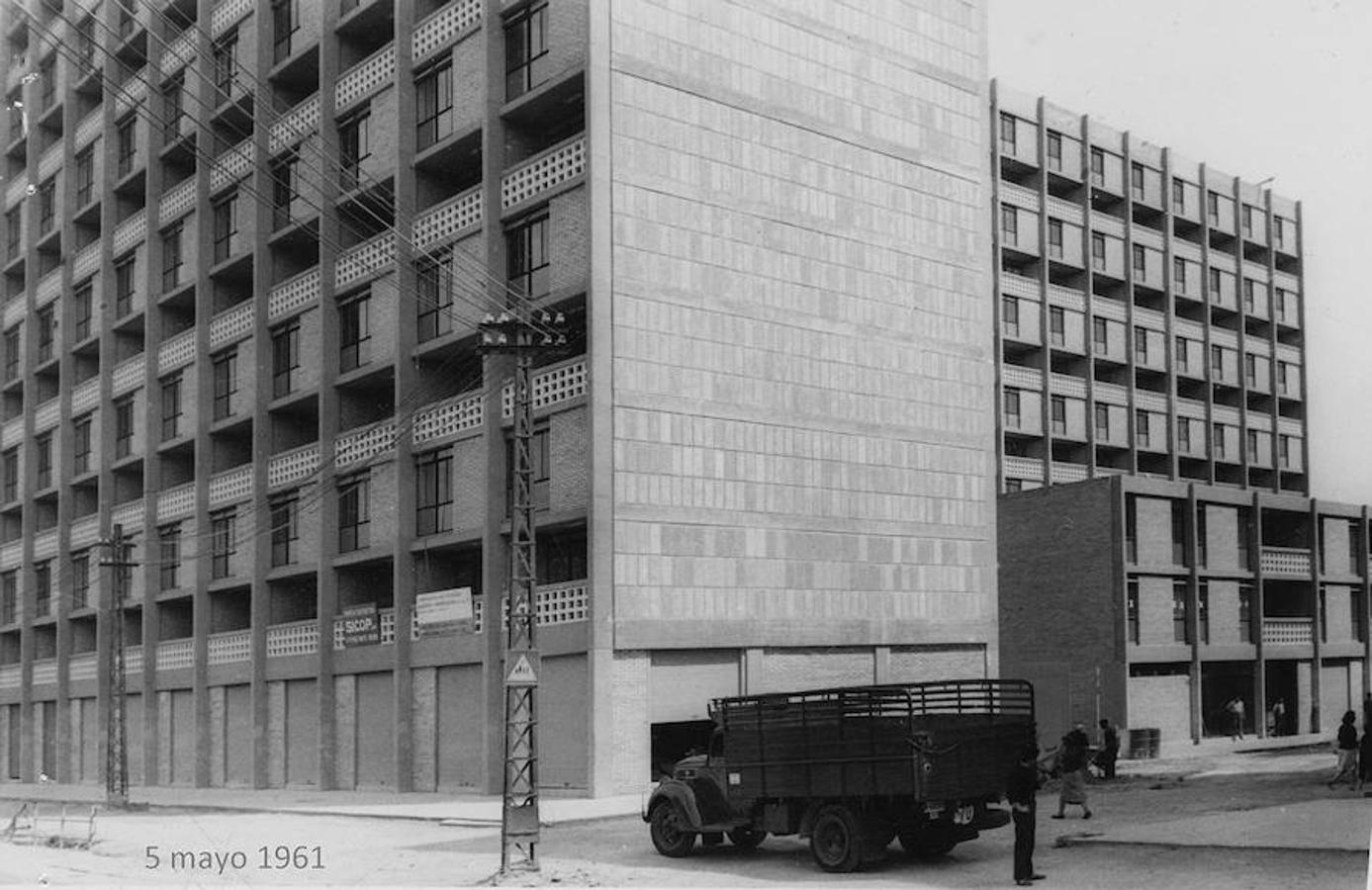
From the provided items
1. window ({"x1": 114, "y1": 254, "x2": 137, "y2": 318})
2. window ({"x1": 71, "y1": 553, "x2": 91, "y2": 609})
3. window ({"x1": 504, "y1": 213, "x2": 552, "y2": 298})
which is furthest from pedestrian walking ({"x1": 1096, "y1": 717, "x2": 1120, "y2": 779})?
window ({"x1": 71, "y1": 553, "x2": 91, "y2": 609})

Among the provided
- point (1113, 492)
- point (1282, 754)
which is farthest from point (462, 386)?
point (1282, 754)

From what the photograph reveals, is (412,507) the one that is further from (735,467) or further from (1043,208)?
(1043,208)

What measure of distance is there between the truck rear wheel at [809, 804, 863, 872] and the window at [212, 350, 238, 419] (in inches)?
1416

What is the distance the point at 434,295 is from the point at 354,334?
4.77 m

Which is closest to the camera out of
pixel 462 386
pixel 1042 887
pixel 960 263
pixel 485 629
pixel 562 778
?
pixel 1042 887

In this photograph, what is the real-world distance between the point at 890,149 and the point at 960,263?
4.32 meters

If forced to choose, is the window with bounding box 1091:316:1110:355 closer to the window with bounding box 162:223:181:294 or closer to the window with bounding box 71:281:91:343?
the window with bounding box 162:223:181:294

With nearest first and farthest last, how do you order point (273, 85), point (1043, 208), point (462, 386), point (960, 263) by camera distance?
point (462, 386), point (960, 263), point (273, 85), point (1043, 208)

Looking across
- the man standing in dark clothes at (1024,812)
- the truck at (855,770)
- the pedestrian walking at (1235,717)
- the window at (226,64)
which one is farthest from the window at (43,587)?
the man standing in dark clothes at (1024,812)

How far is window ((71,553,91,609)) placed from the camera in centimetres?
6081

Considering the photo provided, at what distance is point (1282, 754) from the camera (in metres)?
44.4

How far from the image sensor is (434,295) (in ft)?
140

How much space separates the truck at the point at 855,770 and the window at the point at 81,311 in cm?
4782

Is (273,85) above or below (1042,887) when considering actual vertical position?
above
